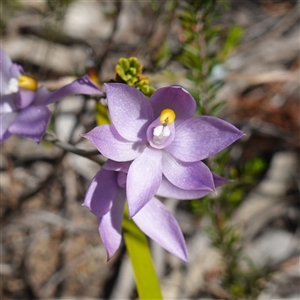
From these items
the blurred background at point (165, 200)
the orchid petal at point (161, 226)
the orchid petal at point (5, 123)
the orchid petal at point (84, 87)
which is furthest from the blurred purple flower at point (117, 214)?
the blurred background at point (165, 200)

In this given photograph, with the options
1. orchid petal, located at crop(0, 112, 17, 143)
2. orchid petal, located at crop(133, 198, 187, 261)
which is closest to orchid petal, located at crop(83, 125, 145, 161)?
orchid petal, located at crop(133, 198, 187, 261)

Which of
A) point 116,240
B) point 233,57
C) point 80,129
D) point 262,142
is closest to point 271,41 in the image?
point 233,57

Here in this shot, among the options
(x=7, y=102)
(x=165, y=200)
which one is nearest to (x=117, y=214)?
(x=7, y=102)

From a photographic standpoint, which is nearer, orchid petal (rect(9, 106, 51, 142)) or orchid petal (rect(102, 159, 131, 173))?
orchid petal (rect(102, 159, 131, 173))

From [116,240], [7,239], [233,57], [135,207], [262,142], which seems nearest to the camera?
[135,207]

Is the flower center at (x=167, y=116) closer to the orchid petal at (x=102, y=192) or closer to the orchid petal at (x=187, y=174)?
the orchid petal at (x=187, y=174)

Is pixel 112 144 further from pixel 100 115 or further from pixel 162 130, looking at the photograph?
pixel 100 115

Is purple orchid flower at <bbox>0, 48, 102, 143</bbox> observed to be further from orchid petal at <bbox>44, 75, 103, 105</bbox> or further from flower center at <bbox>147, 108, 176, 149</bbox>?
flower center at <bbox>147, 108, 176, 149</bbox>

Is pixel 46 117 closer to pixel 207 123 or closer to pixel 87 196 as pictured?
pixel 87 196
